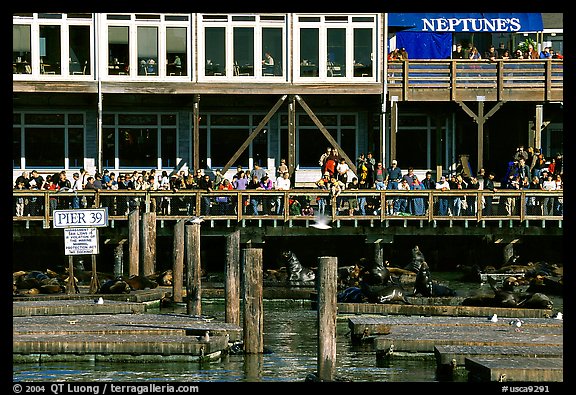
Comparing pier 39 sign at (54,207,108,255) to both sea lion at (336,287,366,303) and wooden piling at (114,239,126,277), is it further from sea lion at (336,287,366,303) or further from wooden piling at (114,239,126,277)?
wooden piling at (114,239,126,277)

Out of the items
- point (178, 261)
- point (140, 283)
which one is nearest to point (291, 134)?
point (140, 283)

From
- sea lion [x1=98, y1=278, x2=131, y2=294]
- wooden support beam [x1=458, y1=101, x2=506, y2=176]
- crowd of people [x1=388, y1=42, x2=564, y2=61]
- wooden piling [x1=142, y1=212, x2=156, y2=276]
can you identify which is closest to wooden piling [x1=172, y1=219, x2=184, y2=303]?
sea lion [x1=98, y1=278, x2=131, y2=294]

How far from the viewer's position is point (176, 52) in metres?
42.4

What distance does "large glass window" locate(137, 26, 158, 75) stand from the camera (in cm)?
4216

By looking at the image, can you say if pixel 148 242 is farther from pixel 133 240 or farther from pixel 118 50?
pixel 118 50

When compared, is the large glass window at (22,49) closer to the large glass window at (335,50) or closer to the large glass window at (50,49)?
the large glass window at (50,49)

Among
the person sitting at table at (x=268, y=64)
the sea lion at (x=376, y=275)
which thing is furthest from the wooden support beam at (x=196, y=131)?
the sea lion at (x=376, y=275)

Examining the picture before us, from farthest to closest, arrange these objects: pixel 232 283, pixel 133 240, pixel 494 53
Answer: pixel 494 53 < pixel 133 240 < pixel 232 283

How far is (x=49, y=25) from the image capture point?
137ft

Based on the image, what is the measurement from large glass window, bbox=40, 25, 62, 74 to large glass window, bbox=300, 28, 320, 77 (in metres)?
7.73

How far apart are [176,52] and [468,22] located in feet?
32.0

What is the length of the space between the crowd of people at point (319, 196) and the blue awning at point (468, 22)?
20.7 feet

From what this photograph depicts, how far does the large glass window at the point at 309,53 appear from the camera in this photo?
4250 centimetres
